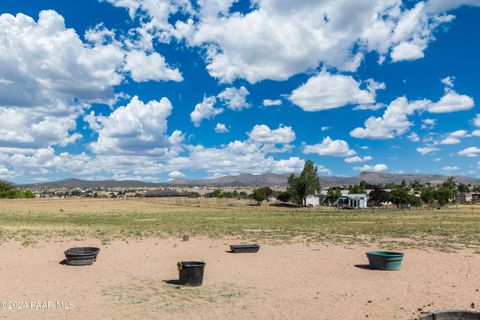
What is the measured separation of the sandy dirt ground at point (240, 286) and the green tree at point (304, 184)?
251 feet

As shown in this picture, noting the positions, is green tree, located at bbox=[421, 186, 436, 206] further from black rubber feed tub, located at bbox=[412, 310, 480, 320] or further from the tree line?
the tree line

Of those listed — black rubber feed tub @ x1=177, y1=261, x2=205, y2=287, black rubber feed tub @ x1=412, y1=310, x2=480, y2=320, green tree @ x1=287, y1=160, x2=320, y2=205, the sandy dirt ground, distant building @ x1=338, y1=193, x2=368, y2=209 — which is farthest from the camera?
distant building @ x1=338, y1=193, x2=368, y2=209

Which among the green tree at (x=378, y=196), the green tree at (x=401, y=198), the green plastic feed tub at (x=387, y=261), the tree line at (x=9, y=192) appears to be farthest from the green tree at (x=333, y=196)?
the green plastic feed tub at (x=387, y=261)

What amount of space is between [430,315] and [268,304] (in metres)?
4.24

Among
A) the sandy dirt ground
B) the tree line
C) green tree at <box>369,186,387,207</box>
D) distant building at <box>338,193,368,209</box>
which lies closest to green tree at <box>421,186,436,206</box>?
green tree at <box>369,186,387,207</box>

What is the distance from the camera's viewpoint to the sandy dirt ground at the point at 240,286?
1119 centimetres

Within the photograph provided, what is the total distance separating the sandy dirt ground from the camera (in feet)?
36.7

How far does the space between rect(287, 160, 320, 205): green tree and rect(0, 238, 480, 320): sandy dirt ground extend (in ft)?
251

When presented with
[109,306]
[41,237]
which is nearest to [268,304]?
[109,306]

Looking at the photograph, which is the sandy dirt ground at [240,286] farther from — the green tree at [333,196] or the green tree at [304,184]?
the green tree at [333,196]

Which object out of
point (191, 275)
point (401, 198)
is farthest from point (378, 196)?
point (191, 275)

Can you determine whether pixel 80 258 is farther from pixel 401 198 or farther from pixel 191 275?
pixel 401 198

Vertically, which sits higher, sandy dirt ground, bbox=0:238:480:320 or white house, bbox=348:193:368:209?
white house, bbox=348:193:368:209

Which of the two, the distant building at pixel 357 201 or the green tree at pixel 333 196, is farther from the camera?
the green tree at pixel 333 196
